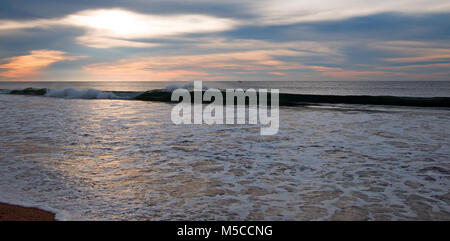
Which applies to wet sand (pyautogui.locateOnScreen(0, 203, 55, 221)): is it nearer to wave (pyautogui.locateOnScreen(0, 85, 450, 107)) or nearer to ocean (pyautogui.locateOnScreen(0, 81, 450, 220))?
ocean (pyautogui.locateOnScreen(0, 81, 450, 220))

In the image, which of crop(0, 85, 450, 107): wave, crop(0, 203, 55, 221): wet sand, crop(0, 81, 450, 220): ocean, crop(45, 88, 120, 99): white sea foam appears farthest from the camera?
crop(45, 88, 120, 99): white sea foam

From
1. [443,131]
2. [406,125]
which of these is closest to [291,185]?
[443,131]

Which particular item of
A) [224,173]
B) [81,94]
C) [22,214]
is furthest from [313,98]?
[22,214]

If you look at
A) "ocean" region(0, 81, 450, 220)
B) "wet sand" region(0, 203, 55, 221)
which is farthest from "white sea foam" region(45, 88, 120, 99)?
"wet sand" region(0, 203, 55, 221)

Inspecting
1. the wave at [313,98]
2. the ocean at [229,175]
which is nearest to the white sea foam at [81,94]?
the wave at [313,98]

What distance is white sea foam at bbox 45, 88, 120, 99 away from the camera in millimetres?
43419

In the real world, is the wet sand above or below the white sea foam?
below

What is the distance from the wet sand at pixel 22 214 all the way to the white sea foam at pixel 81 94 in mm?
39094

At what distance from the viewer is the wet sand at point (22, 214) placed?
4.81 m

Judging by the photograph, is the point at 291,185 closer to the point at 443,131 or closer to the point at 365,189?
the point at 365,189

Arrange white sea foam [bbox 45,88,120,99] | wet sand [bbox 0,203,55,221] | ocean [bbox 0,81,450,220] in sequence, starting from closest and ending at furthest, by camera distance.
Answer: wet sand [bbox 0,203,55,221] → ocean [bbox 0,81,450,220] → white sea foam [bbox 45,88,120,99]

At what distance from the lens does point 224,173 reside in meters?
7.28

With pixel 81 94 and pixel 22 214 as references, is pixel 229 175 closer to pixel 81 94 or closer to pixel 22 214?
pixel 22 214

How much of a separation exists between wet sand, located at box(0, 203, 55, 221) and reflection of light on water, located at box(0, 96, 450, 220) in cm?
26
